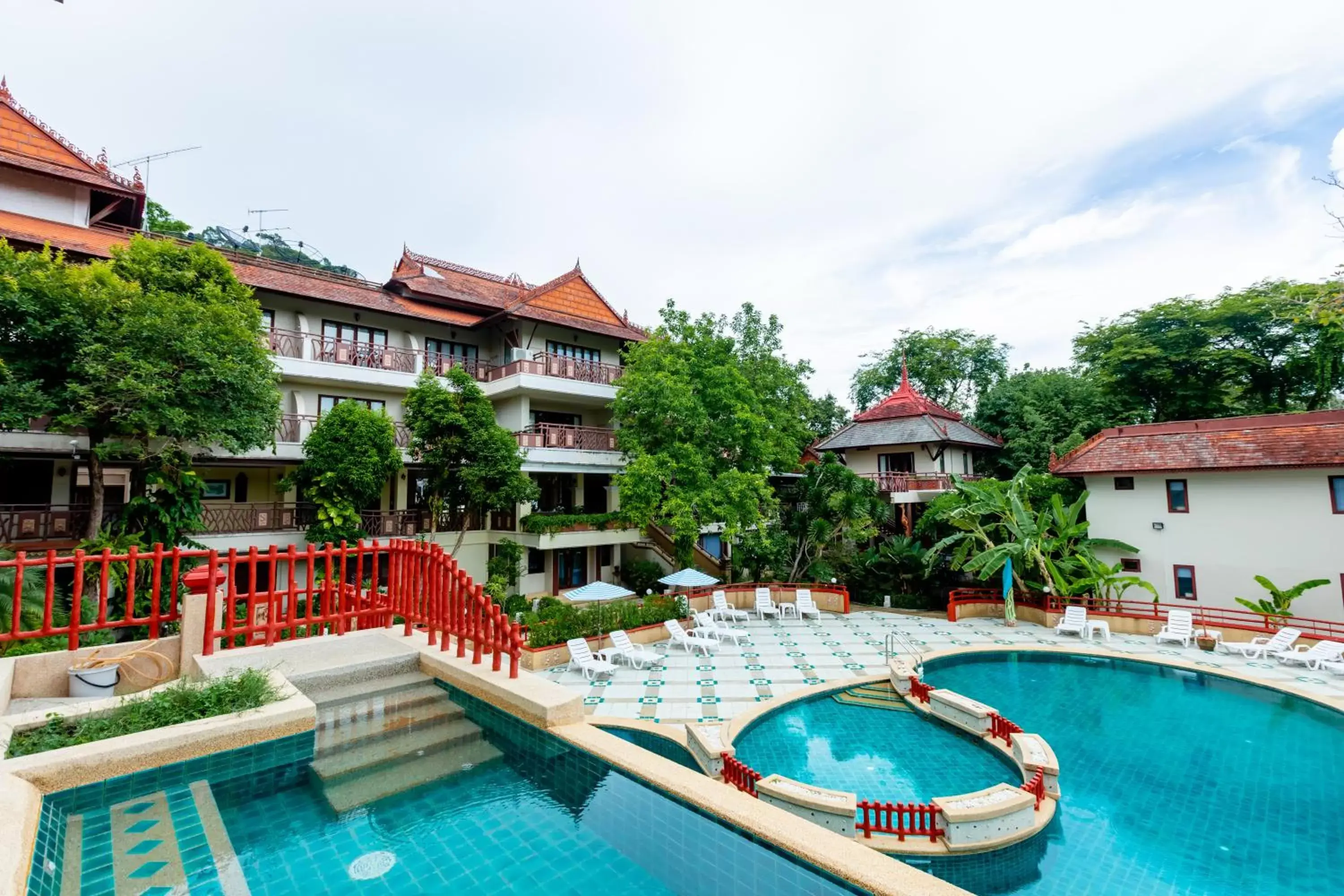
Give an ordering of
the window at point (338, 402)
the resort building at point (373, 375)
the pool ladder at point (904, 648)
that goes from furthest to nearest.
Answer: the window at point (338, 402) < the resort building at point (373, 375) < the pool ladder at point (904, 648)

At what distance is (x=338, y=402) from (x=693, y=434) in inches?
435

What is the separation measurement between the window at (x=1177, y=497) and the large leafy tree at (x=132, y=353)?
2581 cm

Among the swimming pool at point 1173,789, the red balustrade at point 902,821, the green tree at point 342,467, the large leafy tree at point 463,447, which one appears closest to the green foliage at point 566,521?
the large leafy tree at point 463,447

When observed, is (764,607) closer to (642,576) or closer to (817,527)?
(817,527)

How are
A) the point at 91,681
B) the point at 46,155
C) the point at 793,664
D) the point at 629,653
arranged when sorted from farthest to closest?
the point at 46,155 < the point at 793,664 < the point at 629,653 < the point at 91,681

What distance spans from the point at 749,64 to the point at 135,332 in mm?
13361

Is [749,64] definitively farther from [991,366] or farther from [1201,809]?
[991,366]

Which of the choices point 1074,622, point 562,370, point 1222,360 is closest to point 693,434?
point 562,370

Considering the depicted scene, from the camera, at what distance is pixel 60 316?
1219 centimetres

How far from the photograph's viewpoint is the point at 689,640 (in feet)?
50.0

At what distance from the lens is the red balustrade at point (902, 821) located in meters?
7.14

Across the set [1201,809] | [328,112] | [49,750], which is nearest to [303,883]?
[49,750]

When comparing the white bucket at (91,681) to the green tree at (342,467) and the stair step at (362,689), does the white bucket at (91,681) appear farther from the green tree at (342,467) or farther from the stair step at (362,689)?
the green tree at (342,467)

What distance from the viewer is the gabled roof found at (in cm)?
1588
